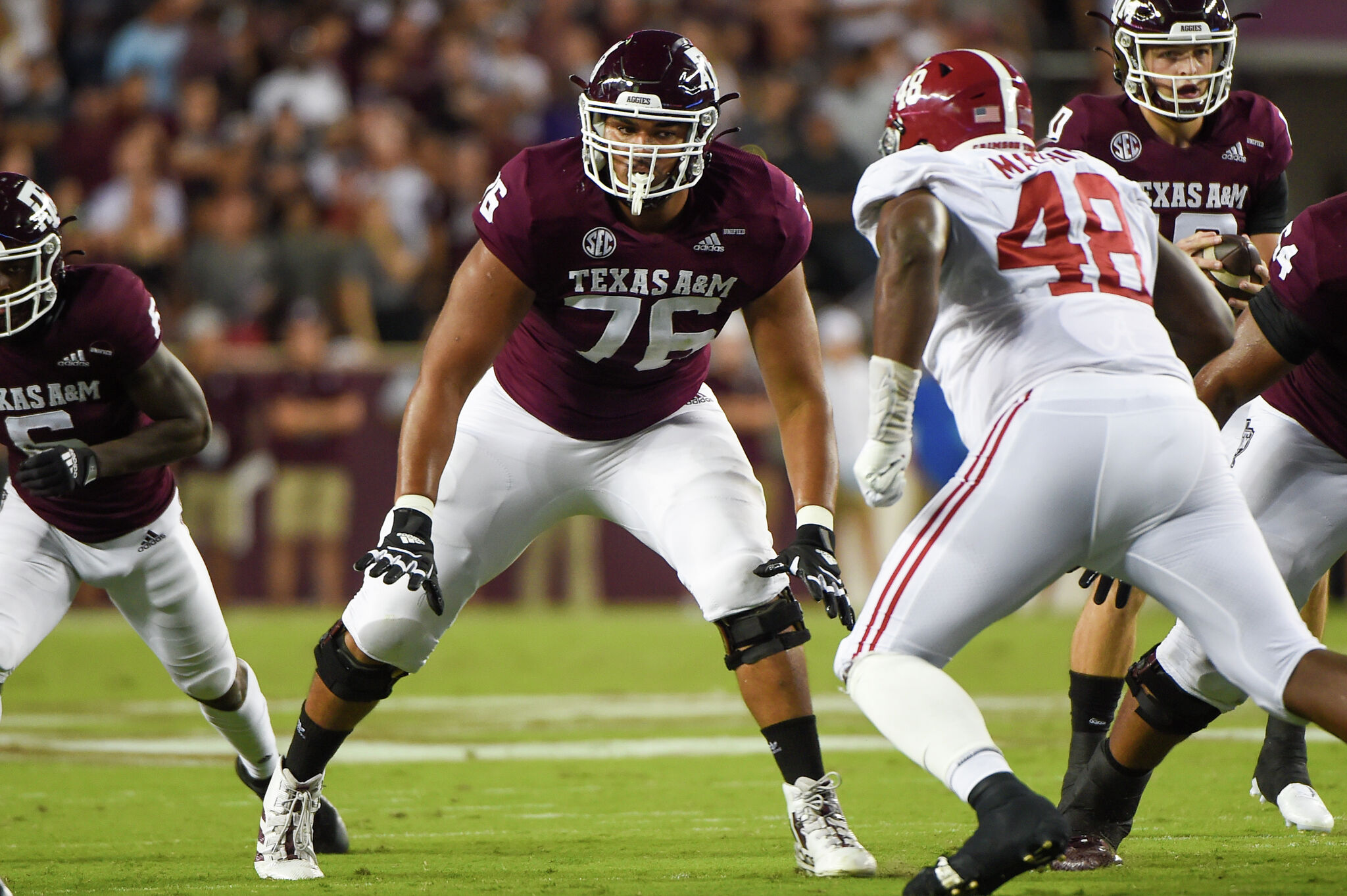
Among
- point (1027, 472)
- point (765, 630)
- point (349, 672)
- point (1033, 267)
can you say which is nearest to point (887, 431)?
point (1027, 472)

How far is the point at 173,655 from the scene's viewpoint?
424 centimetres

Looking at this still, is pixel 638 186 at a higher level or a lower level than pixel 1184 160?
higher

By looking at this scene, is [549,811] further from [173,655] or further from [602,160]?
[602,160]

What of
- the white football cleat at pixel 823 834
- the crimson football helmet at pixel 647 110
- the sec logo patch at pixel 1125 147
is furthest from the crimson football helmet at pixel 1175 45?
Answer: the white football cleat at pixel 823 834

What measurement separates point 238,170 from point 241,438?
1894mm

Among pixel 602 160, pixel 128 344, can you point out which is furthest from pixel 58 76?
pixel 602 160

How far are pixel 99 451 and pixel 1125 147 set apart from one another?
2.83 metres

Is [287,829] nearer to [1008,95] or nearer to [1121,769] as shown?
[1121,769]

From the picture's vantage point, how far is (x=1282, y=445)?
12.7 ft

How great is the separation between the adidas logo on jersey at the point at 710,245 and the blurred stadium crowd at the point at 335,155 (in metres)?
6.94

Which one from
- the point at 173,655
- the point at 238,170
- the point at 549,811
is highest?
the point at 173,655

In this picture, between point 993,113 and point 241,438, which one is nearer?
point 993,113

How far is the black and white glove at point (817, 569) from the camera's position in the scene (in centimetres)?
346

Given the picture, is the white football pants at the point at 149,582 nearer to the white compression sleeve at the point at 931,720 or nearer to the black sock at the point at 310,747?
the black sock at the point at 310,747
